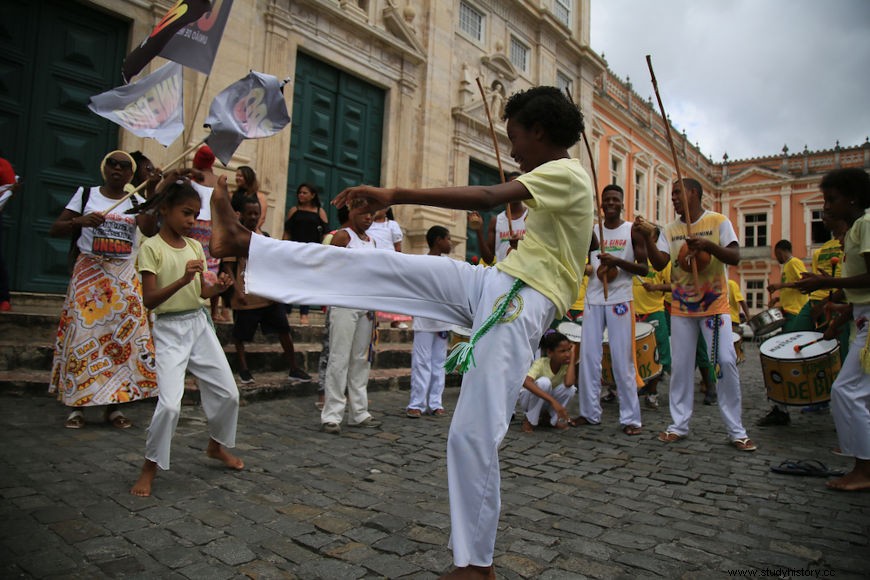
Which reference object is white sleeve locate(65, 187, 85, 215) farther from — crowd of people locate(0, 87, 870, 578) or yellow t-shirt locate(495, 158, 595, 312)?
yellow t-shirt locate(495, 158, 595, 312)

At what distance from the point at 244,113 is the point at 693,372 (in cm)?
460

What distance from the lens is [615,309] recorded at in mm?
5621

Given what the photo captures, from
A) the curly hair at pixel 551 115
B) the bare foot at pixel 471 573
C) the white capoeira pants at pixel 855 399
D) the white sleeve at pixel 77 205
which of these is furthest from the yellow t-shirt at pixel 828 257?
the white sleeve at pixel 77 205

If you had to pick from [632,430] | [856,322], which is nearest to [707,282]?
[856,322]

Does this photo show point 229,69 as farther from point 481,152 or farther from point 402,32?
point 481,152

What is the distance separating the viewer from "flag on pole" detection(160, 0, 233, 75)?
4656 millimetres

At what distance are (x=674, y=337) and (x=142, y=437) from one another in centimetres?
482

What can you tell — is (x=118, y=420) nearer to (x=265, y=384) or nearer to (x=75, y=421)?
(x=75, y=421)

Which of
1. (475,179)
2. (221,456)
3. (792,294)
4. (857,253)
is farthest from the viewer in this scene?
(475,179)

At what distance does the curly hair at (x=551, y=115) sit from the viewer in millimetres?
2670

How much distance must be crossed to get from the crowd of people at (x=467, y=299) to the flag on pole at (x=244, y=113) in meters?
0.36

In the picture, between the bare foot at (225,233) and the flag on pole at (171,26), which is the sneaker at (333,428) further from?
the flag on pole at (171,26)

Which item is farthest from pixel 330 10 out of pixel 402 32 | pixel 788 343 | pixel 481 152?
pixel 788 343

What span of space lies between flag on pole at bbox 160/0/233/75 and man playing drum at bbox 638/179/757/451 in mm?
4277
